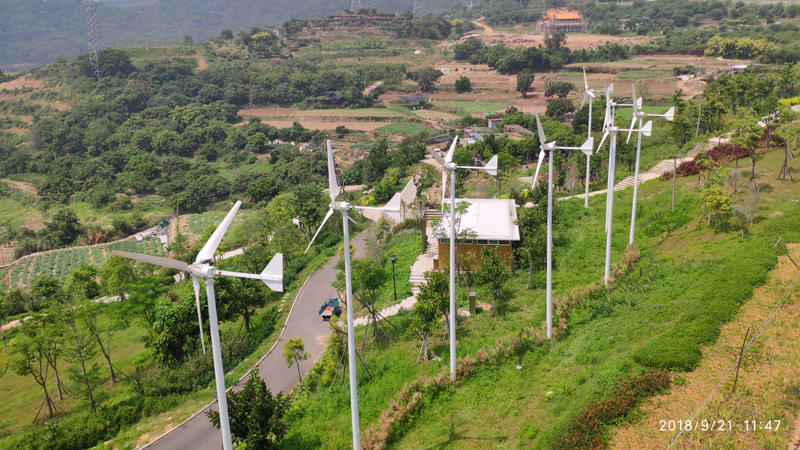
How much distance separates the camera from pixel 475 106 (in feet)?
330

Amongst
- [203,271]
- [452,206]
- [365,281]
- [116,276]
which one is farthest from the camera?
[116,276]

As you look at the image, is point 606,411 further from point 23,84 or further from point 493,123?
point 23,84

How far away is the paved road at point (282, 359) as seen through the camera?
851 inches

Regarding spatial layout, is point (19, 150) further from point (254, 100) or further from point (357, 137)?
point (357, 137)

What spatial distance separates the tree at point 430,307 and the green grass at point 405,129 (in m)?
67.2

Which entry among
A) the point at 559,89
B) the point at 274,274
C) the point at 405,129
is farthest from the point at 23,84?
the point at 274,274

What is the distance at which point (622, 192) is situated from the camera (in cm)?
4044

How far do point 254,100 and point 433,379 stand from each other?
106 metres

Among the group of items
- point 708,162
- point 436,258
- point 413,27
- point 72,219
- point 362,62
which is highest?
point 413,27

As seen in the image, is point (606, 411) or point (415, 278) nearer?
point (606, 411)

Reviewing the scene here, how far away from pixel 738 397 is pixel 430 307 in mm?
11354

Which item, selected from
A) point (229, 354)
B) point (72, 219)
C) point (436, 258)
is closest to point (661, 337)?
point (436, 258)

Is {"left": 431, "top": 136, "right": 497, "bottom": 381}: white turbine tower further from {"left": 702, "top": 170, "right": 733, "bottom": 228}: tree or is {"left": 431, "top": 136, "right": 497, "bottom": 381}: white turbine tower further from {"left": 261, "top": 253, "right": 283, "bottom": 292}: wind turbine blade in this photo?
{"left": 702, "top": 170, "right": 733, "bottom": 228}: tree

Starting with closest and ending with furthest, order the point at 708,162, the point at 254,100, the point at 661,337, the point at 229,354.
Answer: the point at 661,337
the point at 229,354
the point at 708,162
the point at 254,100
